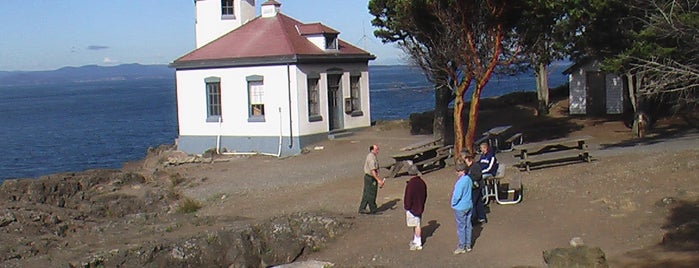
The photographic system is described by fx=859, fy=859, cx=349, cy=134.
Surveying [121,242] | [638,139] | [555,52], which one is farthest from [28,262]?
[638,139]

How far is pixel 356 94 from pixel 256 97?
464 centimetres

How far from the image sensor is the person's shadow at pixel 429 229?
52.6 feet

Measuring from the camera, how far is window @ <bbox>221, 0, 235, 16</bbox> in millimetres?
36031

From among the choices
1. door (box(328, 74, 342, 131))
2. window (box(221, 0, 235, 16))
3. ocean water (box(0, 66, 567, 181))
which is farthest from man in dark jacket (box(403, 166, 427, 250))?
window (box(221, 0, 235, 16))

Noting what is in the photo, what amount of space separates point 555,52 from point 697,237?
1278 centimetres

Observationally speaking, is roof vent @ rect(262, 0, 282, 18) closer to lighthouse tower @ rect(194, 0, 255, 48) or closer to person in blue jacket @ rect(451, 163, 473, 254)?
lighthouse tower @ rect(194, 0, 255, 48)

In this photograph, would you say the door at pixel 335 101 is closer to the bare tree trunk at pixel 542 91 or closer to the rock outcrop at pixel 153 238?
the bare tree trunk at pixel 542 91

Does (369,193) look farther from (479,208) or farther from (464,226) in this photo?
(464,226)

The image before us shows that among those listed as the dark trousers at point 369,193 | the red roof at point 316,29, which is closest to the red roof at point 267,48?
the red roof at point 316,29

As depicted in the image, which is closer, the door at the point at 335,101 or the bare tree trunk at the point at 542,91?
the door at the point at 335,101

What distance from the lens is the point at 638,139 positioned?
27.2 metres

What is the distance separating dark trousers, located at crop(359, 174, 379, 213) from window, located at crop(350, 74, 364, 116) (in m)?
16.7

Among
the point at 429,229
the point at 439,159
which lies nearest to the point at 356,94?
the point at 439,159

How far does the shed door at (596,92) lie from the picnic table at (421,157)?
1529 cm
